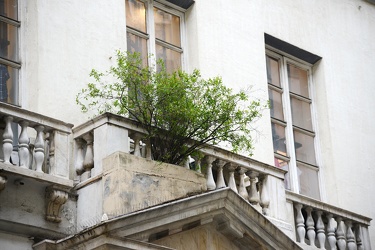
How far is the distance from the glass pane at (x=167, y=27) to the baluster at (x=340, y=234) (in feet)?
11.2

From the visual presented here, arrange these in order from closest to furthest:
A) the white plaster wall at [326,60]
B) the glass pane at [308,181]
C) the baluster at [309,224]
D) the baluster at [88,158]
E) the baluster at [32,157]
Result: the baluster at [32,157] < the baluster at [88,158] < the baluster at [309,224] < the white plaster wall at [326,60] < the glass pane at [308,181]

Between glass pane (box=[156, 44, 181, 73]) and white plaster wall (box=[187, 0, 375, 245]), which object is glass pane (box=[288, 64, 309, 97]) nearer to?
white plaster wall (box=[187, 0, 375, 245])

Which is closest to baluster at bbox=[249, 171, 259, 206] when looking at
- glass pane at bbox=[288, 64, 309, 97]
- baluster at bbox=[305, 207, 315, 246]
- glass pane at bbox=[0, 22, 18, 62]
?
baluster at bbox=[305, 207, 315, 246]

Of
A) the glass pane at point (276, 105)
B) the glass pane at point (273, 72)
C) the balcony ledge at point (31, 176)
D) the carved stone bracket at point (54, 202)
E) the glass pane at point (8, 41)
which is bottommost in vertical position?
the carved stone bracket at point (54, 202)

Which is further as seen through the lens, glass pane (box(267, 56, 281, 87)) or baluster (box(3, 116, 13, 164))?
glass pane (box(267, 56, 281, 87))

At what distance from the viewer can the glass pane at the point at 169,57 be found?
14820mm

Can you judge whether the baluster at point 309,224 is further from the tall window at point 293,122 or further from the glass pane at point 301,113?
the glass pane at point 301,113

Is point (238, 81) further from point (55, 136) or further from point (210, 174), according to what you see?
point (55, 136)

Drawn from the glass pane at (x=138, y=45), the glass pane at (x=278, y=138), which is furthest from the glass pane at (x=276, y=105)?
the glass pane at (x=138, y=45)

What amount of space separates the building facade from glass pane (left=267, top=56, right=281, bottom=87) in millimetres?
24

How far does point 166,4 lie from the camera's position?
15188 mm

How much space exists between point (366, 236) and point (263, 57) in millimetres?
3113

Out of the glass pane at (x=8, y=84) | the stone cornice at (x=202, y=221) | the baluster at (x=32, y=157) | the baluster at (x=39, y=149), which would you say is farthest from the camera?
the glass pane at (x=8, y=84)

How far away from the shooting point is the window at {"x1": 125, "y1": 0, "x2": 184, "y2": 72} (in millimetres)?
14531
